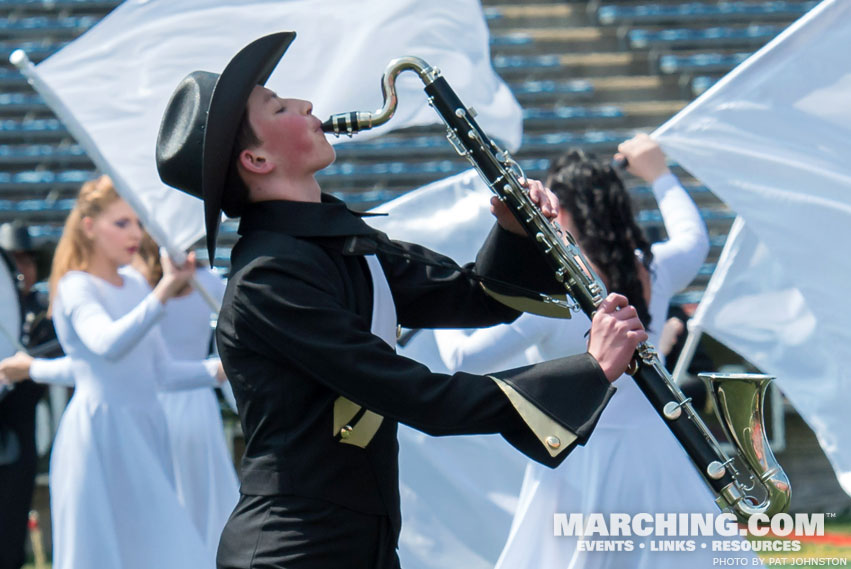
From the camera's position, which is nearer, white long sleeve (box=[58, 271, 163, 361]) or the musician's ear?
the musician's ear

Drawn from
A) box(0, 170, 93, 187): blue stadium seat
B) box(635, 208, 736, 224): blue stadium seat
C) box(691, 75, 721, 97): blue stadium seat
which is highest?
box(0, 170, 93, 187): blue stadium seat

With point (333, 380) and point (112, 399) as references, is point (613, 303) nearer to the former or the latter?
point (333, 380)

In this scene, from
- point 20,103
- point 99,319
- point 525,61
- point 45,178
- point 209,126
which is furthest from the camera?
point 525,61

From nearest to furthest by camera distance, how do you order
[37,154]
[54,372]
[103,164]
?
[103,164]
[54,372]
[37,154]

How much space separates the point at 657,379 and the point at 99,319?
2855 millimetres

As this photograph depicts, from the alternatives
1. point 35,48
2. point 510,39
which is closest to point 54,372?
point 35,48

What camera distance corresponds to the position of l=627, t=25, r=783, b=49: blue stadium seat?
11977 millimetres

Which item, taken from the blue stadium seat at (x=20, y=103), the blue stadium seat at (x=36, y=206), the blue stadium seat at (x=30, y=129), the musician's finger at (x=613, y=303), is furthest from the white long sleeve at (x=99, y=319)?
the blue stadium seat at (x=20, y=103)

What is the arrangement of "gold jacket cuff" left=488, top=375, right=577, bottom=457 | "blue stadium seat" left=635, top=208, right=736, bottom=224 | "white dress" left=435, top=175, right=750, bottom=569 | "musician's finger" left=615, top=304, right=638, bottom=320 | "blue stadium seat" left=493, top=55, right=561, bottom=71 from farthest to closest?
"blue stadium seat" left=493, top=55, right=561, bottom=71 < "blue stadium seat" left=635, top=208, right=736, bottom=224 < "white dress" left=435, top=175, right=750, bottom=569 < "musician's finger" left=615, top=304, right=638, bottom=320 < "gold jacket cuff" left=488, top=375, right=577, bottom=457

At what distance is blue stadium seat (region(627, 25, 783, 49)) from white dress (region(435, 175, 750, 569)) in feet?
28.4

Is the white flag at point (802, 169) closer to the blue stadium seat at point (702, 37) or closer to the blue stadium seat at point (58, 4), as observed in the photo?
the blue stadium seat at point (702, 37)

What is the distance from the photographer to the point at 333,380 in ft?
8.02

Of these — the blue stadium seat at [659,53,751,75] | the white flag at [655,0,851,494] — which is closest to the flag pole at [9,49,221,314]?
the white flag at [655,0,851,494]

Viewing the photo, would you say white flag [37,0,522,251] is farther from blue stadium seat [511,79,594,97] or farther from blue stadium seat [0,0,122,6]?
blue stadium seat [0,0,122,6]
